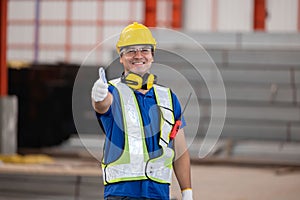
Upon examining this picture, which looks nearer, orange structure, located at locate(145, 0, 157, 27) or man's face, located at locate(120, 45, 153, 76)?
man's face, located at locate(120, 45, 153, 76)

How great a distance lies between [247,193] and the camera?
9758 mm

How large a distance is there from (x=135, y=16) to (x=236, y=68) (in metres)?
7.96

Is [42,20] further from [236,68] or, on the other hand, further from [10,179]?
[10,179]

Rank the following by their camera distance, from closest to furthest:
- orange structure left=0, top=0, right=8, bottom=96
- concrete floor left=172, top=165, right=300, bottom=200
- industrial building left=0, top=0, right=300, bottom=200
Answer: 1. industrial building left=0, top=0, right=300, bottom=200
2. concrete floor left=172, top=165, right=300, bottom=200
3. orange structure left=0, top=0, right=8, bottom=96

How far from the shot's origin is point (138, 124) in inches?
126

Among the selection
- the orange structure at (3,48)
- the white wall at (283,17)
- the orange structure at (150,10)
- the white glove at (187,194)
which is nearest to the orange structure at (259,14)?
the white wall at (283,17)

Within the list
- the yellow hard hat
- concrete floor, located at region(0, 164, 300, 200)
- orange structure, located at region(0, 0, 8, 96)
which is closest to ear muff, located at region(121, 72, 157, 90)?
the yellow hard hat

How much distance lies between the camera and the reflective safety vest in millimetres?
3217

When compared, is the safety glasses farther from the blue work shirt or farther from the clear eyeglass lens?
the blue work shirt

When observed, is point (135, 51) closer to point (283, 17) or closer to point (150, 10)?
point (150, 10)

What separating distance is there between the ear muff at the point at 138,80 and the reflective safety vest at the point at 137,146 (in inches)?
1.9

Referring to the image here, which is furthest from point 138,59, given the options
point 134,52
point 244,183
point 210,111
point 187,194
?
point 244,183

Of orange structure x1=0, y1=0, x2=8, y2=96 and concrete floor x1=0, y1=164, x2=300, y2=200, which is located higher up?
orange structure x1=0, y1=0, x2=8, y2=96

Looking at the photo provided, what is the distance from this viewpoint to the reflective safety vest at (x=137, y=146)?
322 cm
